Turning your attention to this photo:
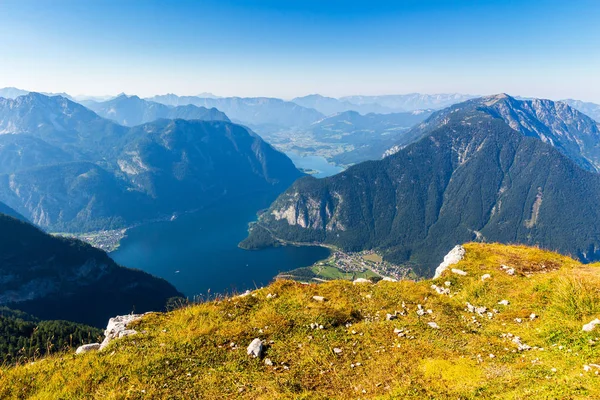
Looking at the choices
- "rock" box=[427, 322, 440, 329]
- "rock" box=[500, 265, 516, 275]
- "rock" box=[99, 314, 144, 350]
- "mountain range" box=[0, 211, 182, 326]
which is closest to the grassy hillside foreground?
"rock" box=[427, 322, 440, 329]

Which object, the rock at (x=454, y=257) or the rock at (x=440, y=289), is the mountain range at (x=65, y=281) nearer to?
the rock at (x=454, y=257)

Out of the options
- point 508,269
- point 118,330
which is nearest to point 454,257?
point 508,269

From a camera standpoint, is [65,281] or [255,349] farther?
[65,281]

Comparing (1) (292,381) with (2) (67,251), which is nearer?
(1) (292,381)

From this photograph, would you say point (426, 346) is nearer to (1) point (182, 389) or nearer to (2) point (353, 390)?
(2) point (353, 390)

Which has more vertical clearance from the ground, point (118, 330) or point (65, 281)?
point (118, 330)

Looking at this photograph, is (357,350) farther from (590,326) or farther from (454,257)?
(454,257)

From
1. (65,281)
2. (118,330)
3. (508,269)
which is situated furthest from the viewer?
(65,281)

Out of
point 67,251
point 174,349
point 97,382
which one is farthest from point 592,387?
point 67,251
